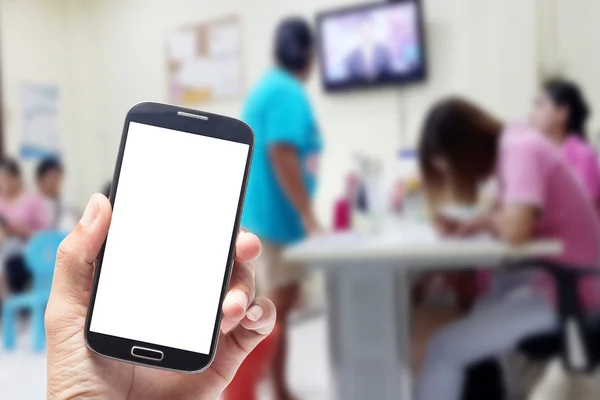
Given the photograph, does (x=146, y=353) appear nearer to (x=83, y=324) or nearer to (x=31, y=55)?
(x=83, y=324)

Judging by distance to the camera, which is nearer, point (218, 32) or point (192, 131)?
point (192, 131)

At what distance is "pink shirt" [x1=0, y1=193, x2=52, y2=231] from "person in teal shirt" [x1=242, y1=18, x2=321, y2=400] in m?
1.44

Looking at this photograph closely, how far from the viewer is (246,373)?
1217 mm

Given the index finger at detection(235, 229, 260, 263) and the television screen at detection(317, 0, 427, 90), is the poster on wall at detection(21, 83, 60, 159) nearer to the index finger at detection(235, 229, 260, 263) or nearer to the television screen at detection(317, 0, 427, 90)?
the television screen at detection(317, 0, 427, 90)

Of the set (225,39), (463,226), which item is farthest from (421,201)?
(225,39)

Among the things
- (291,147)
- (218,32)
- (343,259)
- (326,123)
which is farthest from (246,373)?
(218,32)

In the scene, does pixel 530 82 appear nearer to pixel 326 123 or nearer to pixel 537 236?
pixel 537 236

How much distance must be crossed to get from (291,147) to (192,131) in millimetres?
890

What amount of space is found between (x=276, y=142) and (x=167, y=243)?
35.4 inches

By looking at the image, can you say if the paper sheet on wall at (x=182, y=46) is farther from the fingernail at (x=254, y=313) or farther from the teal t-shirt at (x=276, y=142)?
the fingernail at (x=254, y=313)

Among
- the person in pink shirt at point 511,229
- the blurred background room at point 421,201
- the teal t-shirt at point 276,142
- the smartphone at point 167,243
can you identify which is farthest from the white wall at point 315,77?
the smartphone at point 167,243

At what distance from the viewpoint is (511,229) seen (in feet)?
3.44

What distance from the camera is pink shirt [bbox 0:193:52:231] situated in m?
2.41

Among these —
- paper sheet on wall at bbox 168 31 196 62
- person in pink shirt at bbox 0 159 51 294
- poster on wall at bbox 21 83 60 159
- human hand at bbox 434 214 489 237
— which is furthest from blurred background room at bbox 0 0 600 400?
poster on wall at bbox 21 83 60 159
